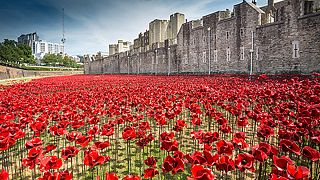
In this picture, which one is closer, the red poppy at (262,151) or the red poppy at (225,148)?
the red poppy at (262,151)

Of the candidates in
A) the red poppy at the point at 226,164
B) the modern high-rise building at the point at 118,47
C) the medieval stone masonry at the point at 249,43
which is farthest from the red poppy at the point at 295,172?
the modern high-rise building at the point at 118,47

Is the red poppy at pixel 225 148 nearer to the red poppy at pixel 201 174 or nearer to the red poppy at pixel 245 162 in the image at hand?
the red poppy at pixel 245 162

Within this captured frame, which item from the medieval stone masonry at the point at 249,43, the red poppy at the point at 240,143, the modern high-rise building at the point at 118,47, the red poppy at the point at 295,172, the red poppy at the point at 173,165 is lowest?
the red poppy at the point at 173,165

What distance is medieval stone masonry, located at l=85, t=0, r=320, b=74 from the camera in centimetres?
2103

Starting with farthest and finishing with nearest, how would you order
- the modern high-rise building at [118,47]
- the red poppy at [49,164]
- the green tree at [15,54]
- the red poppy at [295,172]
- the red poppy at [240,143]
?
the modern high-rise building at [118,47] → the green tree at [15,54] → the red poppy at [240,143] → the red poppy at [49,164] → the red poppy at [295,172]

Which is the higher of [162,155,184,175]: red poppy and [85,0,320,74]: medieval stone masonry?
[85,0,320,74]: medieval stone masonry

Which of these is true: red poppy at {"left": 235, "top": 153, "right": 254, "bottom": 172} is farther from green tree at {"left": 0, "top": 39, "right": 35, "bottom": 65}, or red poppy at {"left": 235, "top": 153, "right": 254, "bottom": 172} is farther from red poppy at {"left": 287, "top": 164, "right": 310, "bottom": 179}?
green tree at {"left": 0, "top": 39, "right": 35, "bottom": 65}

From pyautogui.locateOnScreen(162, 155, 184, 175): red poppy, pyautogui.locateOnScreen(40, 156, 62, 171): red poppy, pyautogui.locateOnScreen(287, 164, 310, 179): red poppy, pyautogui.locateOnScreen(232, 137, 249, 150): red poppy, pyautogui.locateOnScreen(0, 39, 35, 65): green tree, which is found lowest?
pyautogui.locateOnScreen(40, 156, 62, 171): red poppy

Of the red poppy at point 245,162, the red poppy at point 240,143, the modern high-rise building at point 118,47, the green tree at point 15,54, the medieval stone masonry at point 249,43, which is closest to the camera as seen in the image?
the red poppy at point 245,162

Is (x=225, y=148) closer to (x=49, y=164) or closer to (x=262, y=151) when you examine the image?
(x=262, y=151)

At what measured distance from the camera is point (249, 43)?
2694 centimetres

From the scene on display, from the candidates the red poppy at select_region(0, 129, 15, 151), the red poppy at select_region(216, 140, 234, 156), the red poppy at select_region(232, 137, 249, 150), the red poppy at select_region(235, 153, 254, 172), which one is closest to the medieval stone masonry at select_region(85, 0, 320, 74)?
the red poppy at select_region(232, 137, 249, 150)

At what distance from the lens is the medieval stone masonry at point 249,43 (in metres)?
21.0

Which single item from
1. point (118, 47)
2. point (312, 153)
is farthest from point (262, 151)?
point (118, 47)
